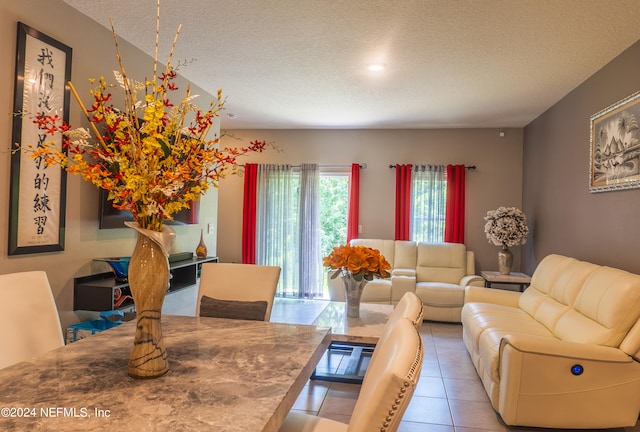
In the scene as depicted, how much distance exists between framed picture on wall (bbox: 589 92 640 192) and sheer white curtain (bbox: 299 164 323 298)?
11.9ft

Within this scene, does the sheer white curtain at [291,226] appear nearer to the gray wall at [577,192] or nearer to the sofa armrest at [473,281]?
the sofa armrest at [473,281]

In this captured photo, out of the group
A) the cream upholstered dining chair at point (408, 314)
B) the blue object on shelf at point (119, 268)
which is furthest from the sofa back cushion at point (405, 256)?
the cream upholstered dining chair at point (408, 314)

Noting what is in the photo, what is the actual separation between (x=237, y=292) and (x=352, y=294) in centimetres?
121

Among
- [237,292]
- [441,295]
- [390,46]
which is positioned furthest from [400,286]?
[237,292]

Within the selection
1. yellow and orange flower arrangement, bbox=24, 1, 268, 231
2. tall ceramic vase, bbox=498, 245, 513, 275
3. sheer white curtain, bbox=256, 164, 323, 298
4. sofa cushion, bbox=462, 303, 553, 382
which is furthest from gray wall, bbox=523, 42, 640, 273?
yellow and orange flower arrangement, bbox=24, 1, 268, 231

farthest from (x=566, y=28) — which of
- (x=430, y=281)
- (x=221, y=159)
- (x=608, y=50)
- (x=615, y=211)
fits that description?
(x=430, y=281)

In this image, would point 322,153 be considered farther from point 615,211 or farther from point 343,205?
point 615,211

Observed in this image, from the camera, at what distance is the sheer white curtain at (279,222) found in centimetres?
643

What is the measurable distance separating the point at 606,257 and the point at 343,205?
368cm

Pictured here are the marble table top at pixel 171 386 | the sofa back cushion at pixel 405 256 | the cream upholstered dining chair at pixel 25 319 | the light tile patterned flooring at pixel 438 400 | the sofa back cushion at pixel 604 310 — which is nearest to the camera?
the marble table top at pixel 171 386

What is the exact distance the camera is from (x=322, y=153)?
21.1 ft

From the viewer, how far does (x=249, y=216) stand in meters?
6.49

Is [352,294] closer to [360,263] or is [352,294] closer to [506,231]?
[360,263]

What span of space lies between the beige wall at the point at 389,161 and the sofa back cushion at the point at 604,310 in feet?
10.2
